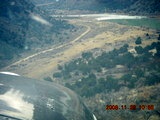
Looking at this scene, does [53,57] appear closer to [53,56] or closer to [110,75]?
[53,56]

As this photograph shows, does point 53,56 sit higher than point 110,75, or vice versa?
point 110,75

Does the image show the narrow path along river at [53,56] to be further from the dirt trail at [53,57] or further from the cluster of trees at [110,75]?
the cluster of trees at [110,75]

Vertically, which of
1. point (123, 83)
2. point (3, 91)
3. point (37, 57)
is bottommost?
point (37, 57)

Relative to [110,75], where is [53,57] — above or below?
below

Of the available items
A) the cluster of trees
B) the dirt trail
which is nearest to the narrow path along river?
the dirt trail

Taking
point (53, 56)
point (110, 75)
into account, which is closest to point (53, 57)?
point (53, 56)

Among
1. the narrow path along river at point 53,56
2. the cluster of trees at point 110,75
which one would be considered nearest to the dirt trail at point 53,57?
the narrow path along river at point 53,56

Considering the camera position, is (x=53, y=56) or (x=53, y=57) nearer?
(x=53, y=57)

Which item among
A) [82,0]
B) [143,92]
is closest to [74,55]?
[143,92]

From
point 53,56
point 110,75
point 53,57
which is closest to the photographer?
point 110,75

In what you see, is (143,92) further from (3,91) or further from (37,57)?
→ (37,57)

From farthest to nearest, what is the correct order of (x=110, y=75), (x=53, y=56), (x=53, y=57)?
1. (x=53, y=56)
2. (x=53, y=57)
3. (x=110, y=75)
